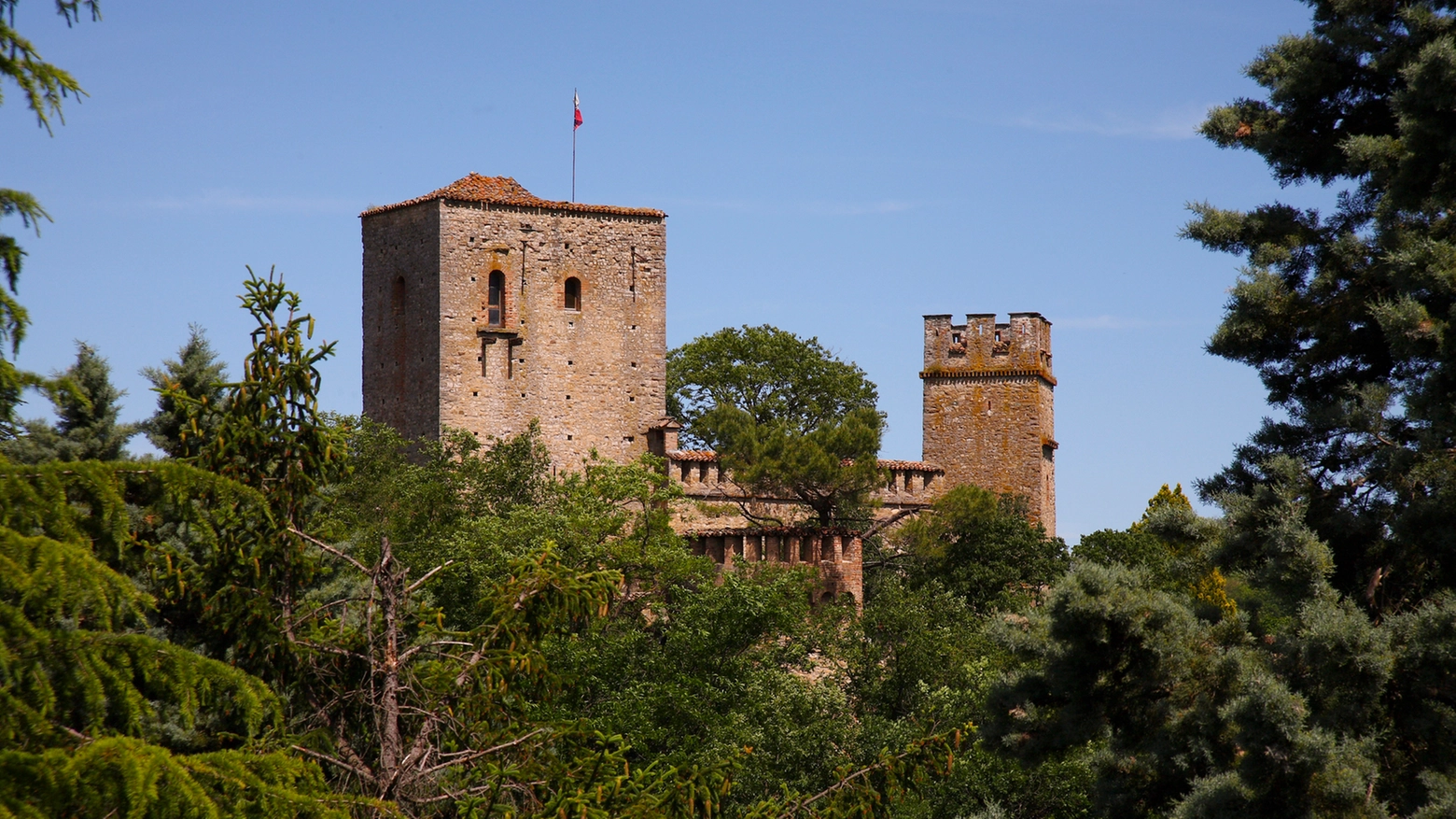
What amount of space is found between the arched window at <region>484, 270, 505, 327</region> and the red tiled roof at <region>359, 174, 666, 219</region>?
4.98 ft

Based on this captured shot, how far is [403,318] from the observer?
3459cm

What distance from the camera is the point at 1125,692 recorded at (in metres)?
12.4

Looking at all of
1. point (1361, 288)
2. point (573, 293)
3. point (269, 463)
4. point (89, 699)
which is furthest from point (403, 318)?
point (89, 699)

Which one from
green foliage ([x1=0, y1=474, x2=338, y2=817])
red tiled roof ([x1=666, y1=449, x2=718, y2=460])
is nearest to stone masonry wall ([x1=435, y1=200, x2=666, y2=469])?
red tiled roof ([x1=666, y1=449, x2=718, y2=460])

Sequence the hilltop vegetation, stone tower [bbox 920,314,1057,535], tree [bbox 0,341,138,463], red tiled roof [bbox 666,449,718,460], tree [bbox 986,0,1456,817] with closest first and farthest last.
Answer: the hilltop vegetation, tree [bbox 986,0,1456,817], tree [bbox 0,341,138,463], red tiled roof [bbox 666,449,718,460], stone tower [bbox 920,314,1057,535]

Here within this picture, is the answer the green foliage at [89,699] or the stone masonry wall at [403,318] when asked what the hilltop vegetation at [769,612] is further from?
the stone masonry wall at [403,318]

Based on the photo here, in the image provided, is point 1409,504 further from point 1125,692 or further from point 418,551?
point 418,551

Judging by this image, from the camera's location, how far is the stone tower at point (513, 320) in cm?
3381

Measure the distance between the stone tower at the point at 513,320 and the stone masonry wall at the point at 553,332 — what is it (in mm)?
26

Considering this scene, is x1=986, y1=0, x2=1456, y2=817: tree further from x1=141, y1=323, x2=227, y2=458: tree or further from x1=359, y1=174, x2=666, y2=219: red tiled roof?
x1=359, y1=174, x2=666, y2=219: red tiled roof

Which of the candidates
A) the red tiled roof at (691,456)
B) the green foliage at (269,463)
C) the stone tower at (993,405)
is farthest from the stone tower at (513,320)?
the green foliage at (269,463)

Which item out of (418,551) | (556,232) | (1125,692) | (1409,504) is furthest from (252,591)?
(556,232)

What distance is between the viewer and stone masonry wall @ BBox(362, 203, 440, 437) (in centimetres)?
3391

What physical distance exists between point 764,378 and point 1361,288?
3244 cm
